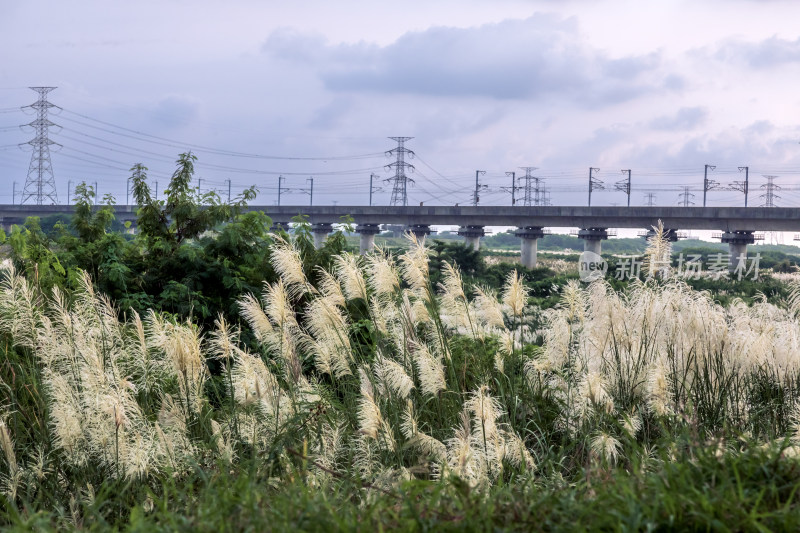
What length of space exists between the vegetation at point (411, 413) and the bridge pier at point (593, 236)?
50498 mm

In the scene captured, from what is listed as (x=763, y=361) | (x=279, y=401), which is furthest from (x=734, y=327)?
(x=279, y=401)

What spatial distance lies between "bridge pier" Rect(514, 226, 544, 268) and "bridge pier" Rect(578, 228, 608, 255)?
359 centimetres

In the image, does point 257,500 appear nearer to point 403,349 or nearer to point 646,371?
point 403,349

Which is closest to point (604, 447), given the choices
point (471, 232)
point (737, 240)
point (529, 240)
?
point (529, 240)

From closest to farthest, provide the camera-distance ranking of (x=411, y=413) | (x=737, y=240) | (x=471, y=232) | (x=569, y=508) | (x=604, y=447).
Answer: (x=569, y=508), (x=604, y=447), (x=411, y=413), (x=737, y=240), (x=471, y=232)

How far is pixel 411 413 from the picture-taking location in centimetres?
443

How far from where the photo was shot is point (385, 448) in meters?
4.25

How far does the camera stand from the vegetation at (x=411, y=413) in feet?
8.66

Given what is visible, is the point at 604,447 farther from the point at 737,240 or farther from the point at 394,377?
the point at 737,240

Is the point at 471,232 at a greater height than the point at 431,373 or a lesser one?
lesser

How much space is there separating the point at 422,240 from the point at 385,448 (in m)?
1.91

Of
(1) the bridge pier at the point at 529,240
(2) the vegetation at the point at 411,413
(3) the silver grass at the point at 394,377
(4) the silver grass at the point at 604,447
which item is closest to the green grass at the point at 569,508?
(2) the vegetation at the point at 411,413

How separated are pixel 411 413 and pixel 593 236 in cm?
5373

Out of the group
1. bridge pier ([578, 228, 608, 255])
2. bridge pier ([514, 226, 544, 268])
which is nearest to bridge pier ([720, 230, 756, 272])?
bridge pier ([578, 228, 608, 255])
